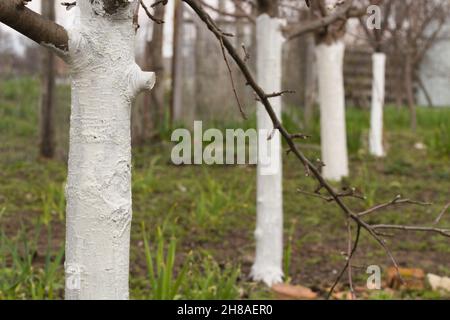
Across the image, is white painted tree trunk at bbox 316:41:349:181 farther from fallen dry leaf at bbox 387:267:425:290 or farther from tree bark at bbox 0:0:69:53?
tree bark at bbox 0:0:69:53

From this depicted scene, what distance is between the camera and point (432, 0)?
1112 centimetres

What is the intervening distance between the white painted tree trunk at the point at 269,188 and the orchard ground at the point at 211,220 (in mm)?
85

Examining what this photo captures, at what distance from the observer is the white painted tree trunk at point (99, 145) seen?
4.71 feet

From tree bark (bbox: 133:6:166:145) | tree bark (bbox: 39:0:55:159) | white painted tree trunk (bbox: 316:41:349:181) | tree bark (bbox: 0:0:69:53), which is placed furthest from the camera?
tree bark (bbox: 133:6:166:145)

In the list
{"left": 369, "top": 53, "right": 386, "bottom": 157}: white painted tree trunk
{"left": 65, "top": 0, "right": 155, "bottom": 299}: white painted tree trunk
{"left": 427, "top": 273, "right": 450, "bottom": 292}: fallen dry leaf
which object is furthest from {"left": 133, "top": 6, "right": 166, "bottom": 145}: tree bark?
{"left": 65, "top": 0, "right": 155, "bottom": 299}: white painted tree trunk

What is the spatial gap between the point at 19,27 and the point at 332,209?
13.6 ft

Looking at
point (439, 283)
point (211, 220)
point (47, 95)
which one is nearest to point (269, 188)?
point (439, 283)

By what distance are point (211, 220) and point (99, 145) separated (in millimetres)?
3160

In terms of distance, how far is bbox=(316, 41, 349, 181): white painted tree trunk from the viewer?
21.2 ft

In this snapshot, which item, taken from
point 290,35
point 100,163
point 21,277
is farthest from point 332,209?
point 100,163

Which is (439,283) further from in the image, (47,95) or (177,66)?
(177,66)

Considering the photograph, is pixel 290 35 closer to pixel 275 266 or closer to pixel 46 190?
→ pixel 275 266

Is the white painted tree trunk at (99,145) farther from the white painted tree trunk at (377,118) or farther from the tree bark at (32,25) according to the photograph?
the white painted tree trunk at (377,118)

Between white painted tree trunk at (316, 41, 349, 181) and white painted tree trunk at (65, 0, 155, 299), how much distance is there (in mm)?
5090
